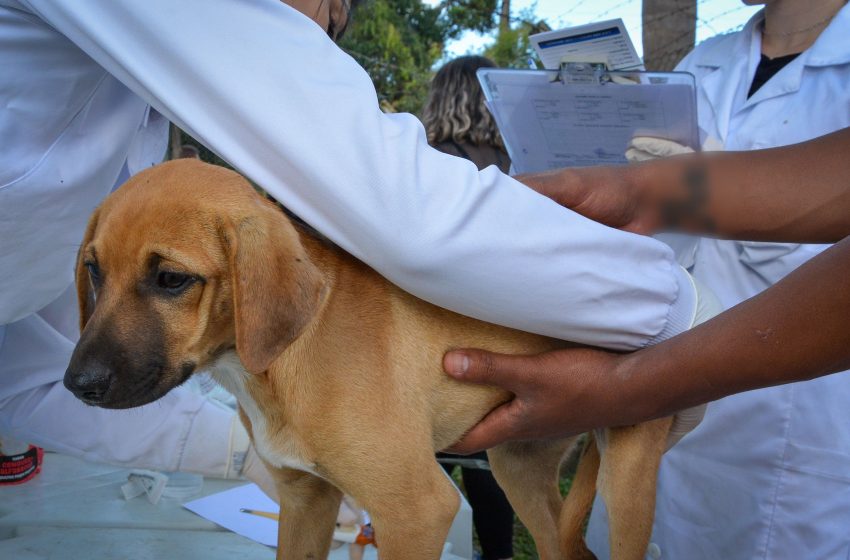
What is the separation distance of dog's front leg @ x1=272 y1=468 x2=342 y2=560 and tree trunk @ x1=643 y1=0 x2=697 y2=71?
14.9 feet

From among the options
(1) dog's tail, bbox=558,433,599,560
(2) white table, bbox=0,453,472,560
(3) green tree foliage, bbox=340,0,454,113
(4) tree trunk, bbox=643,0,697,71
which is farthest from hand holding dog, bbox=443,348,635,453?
(3) green tree foliage, bbox=340,0,454,113

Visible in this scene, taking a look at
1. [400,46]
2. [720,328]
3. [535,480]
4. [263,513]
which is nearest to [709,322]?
[720,328]

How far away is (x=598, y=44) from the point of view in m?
2.45

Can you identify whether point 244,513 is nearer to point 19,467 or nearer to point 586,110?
point 19,467

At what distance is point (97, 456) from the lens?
8.51 ft

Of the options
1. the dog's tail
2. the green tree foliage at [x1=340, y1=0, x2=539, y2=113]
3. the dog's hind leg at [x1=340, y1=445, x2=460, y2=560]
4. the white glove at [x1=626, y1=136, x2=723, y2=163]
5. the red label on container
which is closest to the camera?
the dog's hind leg at [x1=340, y1=445, x2=460, y2=560]

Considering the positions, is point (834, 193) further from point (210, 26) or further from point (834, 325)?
point (210, 26)

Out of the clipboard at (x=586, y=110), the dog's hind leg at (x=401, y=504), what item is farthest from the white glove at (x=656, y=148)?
the dog's hind leg at (x=401, y=504)

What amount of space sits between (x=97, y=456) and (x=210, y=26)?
6.22ft

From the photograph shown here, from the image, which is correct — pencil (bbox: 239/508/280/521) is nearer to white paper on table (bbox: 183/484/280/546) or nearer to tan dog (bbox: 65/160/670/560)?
white paper on table (bbox: 183/484/280/546)

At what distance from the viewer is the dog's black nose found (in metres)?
1.42

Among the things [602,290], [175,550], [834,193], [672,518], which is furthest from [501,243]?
[175,550]

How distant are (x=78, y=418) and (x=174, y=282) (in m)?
1.23

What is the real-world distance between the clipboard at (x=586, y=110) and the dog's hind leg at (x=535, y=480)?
39.6 inches
